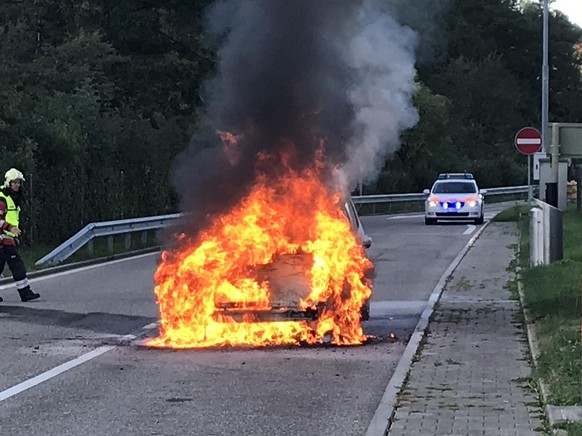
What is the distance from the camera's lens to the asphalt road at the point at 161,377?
8.22 meters

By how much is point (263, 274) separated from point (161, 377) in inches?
93.0

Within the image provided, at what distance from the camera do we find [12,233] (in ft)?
53.3

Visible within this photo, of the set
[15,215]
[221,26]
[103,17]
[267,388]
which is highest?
[103,17]

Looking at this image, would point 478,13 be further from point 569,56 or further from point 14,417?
point 14,417

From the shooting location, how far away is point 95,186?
28016mm

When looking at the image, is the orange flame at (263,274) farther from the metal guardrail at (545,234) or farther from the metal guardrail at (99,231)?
the metal guardrail at (545,234)

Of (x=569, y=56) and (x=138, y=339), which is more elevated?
(x=569, y=56)

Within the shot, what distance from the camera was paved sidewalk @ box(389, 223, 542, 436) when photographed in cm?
791

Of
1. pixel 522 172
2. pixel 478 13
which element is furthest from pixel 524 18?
pixel 522 172

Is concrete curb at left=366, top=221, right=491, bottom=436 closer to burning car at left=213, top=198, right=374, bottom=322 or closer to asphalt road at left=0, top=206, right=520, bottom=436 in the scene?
asphalt road at left=0, top=206, right=520, bottom=436

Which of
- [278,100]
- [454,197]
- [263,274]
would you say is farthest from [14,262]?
[454,197]

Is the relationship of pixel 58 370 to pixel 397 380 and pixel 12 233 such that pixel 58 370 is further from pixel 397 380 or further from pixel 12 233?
pixel 12 233

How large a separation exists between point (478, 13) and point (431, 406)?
57896mm

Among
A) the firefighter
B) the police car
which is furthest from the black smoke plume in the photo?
the police car
